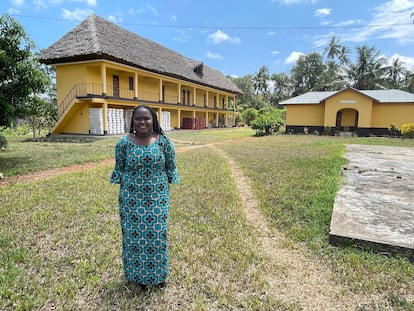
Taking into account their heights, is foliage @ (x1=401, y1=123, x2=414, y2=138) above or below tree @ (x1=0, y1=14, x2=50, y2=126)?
below

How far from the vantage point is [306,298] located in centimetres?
239

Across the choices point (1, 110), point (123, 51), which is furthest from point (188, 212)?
point (123, 51)

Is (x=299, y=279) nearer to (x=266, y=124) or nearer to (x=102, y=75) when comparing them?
(x=102, y=75)

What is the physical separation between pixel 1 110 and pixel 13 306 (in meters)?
7.14

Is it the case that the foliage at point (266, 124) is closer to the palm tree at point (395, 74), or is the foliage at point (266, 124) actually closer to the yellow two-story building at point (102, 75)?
the yellow two-story building at point (102, 75)

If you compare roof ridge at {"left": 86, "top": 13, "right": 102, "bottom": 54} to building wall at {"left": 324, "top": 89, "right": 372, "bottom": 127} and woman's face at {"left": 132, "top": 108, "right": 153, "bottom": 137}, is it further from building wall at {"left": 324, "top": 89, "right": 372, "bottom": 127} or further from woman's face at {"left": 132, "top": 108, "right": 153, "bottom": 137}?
building wall at {"left": 324, "top": 89, "right": 372, "bottom": 127}

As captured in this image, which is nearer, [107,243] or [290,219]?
[107,243]

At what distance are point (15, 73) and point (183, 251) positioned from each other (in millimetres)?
7607

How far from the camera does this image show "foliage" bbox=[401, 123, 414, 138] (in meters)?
18.8

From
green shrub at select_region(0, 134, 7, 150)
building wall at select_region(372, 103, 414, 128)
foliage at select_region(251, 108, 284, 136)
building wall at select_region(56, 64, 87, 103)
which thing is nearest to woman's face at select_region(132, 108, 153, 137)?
green shrub at select_region(0, 134, 7, 150)

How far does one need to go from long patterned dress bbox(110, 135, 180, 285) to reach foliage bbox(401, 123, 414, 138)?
21.7m

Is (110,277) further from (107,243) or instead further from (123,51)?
(123,51)

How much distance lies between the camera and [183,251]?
3.12 meters

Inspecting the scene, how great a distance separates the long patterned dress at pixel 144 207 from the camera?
7.48ft
